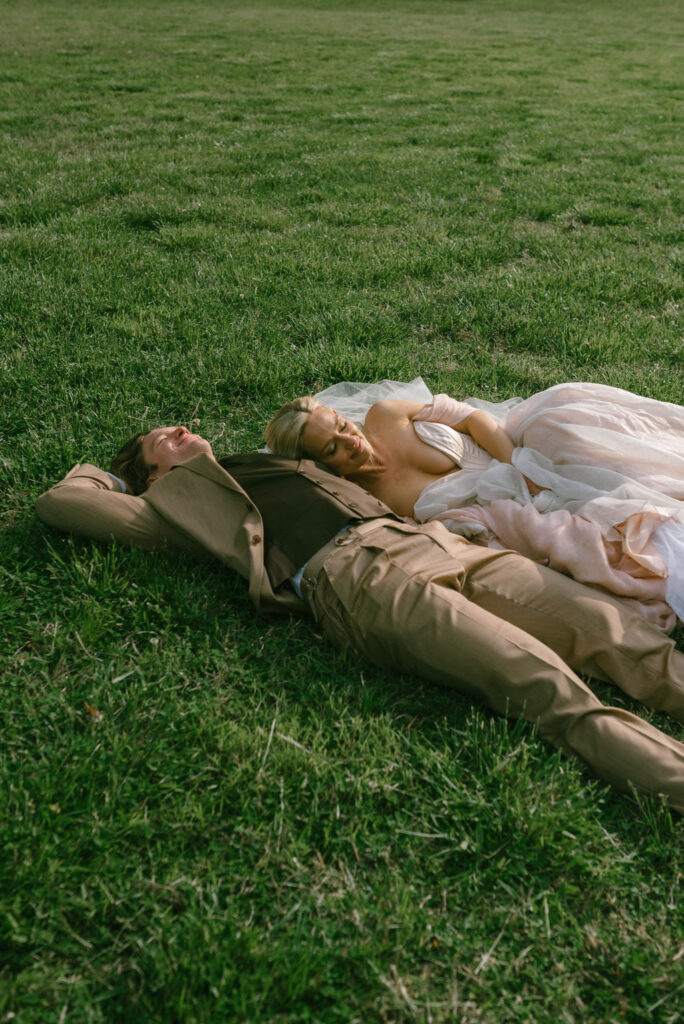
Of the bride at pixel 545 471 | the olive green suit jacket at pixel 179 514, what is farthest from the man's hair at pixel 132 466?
the bride at pixel 545 471

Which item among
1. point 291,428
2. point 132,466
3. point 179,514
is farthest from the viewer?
point 132,466

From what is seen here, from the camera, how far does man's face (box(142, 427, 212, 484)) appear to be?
4.30 metres

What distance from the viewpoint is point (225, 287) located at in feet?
22.8

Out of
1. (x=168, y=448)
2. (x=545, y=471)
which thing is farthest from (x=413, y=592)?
(x=168, y=448)

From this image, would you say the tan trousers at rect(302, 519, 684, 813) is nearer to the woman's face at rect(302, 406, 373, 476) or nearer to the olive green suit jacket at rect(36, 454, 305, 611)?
the olive green suit jacket at rect(36, 454, 305, 611)

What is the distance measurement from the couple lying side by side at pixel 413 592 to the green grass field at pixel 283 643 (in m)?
0.12

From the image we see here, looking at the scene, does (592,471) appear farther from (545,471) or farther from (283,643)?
(283,643)

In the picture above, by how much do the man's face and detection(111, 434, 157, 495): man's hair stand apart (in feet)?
0.22

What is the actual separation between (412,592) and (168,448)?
1.71m

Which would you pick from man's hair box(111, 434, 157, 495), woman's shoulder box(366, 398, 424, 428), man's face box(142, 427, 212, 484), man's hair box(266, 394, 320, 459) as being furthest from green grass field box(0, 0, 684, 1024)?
woman's shoulder box(366, 398, 424, 428)

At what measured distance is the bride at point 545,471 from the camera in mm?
3684

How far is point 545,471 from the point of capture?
4.25 metres

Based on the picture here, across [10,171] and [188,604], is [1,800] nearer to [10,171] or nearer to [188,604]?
[188,604]

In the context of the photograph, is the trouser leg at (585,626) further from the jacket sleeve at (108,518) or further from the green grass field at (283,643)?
the jacket sleeve at (108,518)
